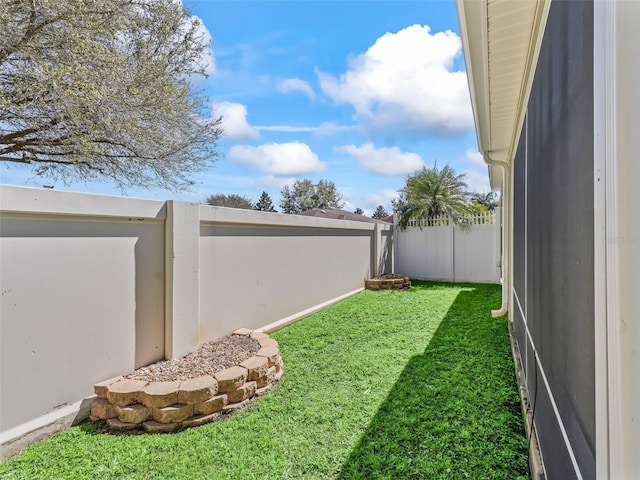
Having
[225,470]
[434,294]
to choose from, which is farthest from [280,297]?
[434,294]

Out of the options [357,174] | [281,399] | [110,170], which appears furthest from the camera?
[357,174]

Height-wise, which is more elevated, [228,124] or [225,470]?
[228,124]

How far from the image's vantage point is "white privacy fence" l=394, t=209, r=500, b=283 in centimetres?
945

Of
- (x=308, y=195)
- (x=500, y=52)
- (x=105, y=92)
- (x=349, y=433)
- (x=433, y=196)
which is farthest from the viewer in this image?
(x=308, y=195)

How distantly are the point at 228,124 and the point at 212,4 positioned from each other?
260 cm

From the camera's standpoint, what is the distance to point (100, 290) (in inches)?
112

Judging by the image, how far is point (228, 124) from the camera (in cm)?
830

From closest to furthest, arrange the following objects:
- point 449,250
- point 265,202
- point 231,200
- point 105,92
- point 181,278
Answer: point 181,278
point 105,92
point 449,250
point 231,200
point 265,202

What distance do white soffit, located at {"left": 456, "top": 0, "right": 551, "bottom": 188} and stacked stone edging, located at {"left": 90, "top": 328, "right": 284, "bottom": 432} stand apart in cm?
320

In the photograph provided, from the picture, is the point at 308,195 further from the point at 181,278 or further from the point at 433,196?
the point at 181,278

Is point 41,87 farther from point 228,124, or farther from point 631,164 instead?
point 631,164

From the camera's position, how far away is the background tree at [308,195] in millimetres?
35562

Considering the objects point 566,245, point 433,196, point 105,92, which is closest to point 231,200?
point 433,196

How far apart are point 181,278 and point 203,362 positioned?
2.92ft
